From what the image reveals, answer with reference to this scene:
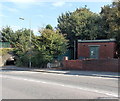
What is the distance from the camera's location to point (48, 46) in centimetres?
2459

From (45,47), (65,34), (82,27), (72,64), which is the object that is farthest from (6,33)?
(72,64)

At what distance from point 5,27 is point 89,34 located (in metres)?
27.8

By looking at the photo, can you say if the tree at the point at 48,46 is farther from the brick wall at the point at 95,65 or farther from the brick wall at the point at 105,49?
the brick wall at the point at 105,49

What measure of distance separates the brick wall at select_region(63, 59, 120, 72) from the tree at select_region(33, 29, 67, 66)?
2.26 metres

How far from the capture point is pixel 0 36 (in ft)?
162

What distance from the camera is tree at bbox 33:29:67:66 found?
24.4 metres

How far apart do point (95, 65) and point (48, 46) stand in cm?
704

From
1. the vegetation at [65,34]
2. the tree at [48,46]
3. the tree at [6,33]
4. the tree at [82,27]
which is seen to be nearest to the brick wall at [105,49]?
the vegetation at [65,34]

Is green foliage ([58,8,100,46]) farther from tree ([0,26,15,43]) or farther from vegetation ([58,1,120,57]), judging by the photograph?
tree ([0,26,15,43])

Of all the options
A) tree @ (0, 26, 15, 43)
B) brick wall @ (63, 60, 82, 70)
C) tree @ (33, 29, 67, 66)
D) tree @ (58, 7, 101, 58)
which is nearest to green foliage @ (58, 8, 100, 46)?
tree @ (58, 7, 101, 58)

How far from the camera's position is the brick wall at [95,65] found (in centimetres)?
1919

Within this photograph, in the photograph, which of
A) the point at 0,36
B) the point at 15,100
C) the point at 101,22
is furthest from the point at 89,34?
the point at 0,36

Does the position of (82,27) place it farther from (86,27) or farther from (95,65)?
(95,65)

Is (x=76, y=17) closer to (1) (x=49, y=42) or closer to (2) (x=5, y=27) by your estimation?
(1) (x=49, y=42)
